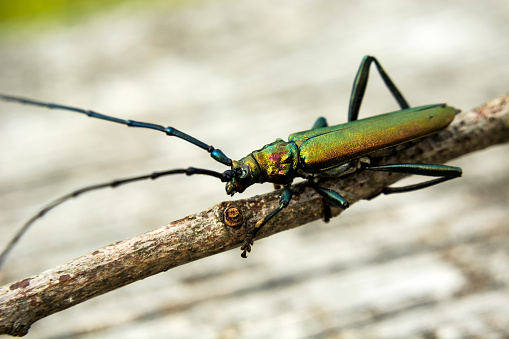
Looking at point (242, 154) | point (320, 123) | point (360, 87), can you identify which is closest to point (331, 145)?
point (320, 123)

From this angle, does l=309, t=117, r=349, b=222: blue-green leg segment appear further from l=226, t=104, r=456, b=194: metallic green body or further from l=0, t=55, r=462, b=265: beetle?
l=226, t=104, r=456, b=194: metallic green body

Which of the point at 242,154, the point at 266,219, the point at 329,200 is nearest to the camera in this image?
the point at 266,219

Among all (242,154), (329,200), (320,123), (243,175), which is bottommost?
(329,200)

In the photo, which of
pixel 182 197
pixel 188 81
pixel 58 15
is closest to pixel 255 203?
pixel 182 197

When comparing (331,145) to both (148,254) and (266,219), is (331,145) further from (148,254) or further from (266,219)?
(148,254)

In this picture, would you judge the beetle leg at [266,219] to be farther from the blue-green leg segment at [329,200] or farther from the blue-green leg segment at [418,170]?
the blue-green leg segment at [418,170]

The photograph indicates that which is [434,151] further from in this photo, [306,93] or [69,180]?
[69,180]

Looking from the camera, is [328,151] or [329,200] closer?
[329,200]
